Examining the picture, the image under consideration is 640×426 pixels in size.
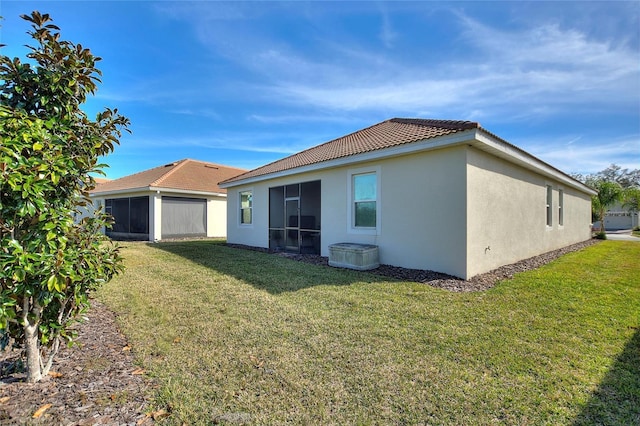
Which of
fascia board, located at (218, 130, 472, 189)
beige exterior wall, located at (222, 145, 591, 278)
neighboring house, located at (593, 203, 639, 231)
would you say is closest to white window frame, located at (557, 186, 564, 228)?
beige exterior wall, located at (222, 145, 591, 278)

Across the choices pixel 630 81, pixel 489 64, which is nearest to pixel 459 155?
pixel 489 64

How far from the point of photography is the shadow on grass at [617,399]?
2.24m

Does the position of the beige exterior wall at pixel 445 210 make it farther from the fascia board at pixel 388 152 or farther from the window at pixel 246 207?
the window at pixel 246 207

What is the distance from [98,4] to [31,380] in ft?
23.9

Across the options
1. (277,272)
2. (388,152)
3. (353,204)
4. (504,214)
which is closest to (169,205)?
(277,272)

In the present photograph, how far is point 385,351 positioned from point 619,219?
4951 centimetres

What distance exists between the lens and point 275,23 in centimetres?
866

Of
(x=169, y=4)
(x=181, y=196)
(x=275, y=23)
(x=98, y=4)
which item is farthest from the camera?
(x=181, y=196)

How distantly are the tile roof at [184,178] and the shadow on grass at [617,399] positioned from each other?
18006 millimetres

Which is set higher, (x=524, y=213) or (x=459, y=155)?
(x=459, y=155)

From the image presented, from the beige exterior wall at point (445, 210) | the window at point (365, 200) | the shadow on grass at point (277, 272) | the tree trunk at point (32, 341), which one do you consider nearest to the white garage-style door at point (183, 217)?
the shadow on grass at point (277, 272)

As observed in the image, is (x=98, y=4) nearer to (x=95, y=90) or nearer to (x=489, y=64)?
(x=95, y=90)

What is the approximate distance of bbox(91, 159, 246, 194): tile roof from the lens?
17.2 m

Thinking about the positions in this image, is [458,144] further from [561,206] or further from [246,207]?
[561,206]
